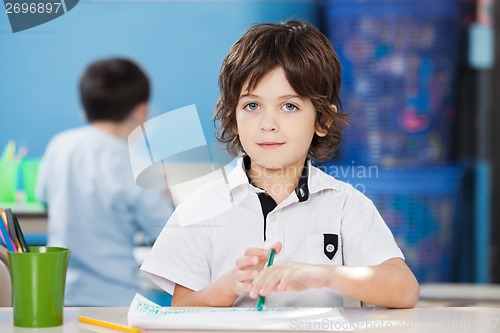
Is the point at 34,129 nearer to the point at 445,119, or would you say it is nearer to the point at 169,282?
the point at 169,282

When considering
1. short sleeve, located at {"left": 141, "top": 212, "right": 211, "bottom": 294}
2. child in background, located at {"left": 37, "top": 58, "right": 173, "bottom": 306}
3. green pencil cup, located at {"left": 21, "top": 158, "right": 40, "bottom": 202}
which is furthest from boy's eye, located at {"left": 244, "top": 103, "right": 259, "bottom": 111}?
child in background, located at {"left": 37, "top": 58, "right": 173, "bottom": 306}

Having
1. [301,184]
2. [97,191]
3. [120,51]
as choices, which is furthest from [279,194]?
[120,51]

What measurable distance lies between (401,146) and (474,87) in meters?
0.39

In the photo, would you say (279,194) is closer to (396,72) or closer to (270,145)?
(270,145)

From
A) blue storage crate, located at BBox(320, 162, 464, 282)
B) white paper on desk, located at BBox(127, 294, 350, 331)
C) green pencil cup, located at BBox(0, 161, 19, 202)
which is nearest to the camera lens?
white paper on desk, located at BBox(127, 294, 350, 331)

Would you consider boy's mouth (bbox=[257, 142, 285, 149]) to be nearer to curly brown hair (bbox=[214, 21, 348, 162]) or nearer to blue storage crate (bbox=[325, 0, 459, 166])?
curly brown hair (bbox=[214, 21, 348, 162])

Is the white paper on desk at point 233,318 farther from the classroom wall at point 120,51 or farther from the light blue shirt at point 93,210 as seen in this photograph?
the light blue shirt at point 93,210

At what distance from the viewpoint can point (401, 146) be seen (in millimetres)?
2586

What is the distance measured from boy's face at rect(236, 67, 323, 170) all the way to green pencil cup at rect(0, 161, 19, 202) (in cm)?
49

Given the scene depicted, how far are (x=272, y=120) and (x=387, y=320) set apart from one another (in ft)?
1.02

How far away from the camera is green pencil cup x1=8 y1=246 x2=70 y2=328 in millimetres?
1028

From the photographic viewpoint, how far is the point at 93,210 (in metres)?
2.26

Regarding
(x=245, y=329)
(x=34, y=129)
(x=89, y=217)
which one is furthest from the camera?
(x=89, y=217)

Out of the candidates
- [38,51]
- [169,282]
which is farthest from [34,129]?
[169,282]
